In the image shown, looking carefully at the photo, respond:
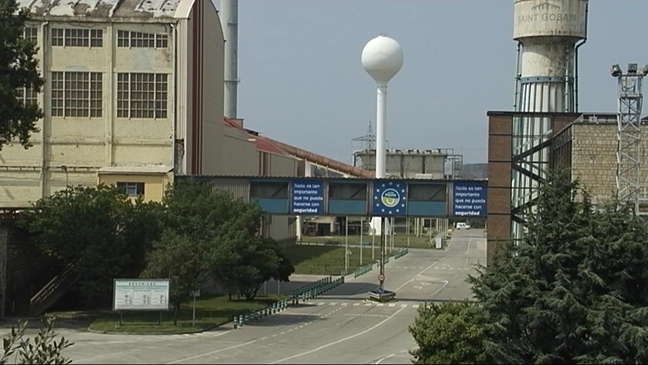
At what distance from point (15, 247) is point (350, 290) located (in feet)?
79.9

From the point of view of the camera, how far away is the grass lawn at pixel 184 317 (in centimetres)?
4859

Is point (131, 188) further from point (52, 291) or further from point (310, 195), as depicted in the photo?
→ point (310, 195)

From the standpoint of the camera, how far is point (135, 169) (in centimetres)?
6562

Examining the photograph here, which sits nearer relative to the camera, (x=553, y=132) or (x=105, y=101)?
(x=553, y=132)

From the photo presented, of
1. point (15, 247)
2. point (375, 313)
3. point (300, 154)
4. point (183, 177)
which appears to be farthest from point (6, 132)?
point (300, 154)

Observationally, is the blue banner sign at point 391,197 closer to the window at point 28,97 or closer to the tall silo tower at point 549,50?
the tall silo tower at point 549,50

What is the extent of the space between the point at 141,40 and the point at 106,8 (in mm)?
3270

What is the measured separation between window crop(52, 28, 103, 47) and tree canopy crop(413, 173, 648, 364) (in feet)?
130

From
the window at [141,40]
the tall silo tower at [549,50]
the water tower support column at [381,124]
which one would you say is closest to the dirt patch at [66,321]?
the window at [141,40]

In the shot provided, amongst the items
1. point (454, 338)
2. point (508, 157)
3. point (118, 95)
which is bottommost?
point (454, 338)

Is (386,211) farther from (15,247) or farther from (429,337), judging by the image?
(429,337)

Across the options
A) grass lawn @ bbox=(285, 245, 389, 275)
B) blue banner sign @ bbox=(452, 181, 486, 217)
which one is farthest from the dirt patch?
grass lawn @ bbox=(285, 245, 389, 275)

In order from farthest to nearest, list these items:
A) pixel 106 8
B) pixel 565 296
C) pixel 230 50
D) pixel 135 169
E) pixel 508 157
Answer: pixel 230 50 → pixel 106 8 → pixel 135 169 → pixel 508 157 → pixel 565 296

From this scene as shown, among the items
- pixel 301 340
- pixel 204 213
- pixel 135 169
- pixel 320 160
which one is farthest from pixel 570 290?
pixel 320 160
